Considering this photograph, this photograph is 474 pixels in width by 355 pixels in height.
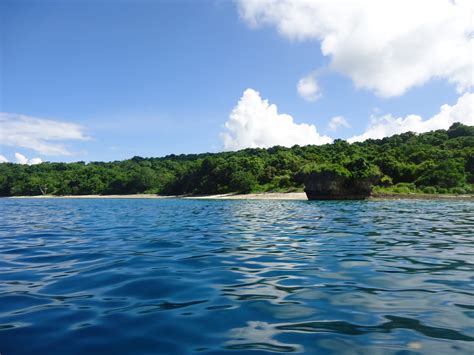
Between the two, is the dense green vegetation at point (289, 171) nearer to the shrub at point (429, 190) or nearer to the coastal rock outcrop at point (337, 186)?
the shrub at point (429, 190)

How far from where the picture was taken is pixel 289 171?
3612 inches

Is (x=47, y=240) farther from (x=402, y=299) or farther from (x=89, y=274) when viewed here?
(x=402, y=299)

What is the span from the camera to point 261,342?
4.17m

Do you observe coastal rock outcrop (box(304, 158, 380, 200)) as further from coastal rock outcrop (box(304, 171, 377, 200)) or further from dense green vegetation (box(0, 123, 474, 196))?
dense green vegetation (box(0, 123, 474, 196))

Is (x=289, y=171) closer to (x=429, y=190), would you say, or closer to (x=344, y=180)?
(x=344, y=180)

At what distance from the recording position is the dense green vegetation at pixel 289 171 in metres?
65.0

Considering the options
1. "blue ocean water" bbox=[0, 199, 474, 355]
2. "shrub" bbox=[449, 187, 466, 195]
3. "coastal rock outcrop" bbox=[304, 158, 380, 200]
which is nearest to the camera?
"blue ocean water" bbox=[0, 199, 474, 355]

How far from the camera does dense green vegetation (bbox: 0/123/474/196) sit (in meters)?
65.0

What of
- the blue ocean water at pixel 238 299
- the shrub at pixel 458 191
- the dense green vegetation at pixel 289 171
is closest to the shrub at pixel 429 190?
the dense green vegetation at pixel 289 171

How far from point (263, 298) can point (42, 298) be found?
3846mm

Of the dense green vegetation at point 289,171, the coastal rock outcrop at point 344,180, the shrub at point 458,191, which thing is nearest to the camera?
the coastal rock outcrop at point 344,180

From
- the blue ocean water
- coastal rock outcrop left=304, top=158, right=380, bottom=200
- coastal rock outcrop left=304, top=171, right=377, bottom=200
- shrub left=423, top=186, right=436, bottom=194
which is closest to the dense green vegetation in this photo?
shrub left=423, top=186, right=436, bottom=194

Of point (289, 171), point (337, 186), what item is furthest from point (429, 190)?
point (289, 171)

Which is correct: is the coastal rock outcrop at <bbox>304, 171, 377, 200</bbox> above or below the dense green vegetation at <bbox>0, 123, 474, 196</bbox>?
below
